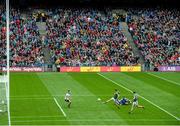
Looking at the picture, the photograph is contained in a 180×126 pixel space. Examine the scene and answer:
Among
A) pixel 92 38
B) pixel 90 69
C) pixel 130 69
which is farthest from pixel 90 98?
pixel 92 38

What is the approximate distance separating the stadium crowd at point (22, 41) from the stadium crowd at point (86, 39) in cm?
188

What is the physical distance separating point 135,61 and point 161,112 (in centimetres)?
2883

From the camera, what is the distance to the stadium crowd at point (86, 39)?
66.0m

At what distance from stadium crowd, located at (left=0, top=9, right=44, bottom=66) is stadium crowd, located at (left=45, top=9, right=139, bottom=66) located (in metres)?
1.88

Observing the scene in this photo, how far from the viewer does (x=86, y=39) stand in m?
69.9

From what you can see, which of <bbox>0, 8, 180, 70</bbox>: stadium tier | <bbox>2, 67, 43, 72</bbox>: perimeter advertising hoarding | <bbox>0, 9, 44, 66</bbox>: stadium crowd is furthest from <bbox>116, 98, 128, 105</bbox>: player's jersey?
<bbox>0, 9, 44, 66</bbox>: stadium crowd

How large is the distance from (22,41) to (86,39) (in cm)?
831

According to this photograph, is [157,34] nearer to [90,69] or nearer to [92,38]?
[92,38]

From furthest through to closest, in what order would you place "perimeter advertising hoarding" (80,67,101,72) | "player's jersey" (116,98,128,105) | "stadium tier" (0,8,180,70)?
"stadium tier" (0,8,180,70) < "perimeter advertising hoarding" (80,67,101,72) < "player's jersey" (116,98,128,105)

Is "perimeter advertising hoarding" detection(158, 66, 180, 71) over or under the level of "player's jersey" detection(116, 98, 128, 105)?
over

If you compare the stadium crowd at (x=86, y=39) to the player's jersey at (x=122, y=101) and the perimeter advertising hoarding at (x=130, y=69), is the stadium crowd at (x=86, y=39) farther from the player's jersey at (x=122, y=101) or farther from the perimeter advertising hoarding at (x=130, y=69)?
the player's jersey at (x=122, y=101)

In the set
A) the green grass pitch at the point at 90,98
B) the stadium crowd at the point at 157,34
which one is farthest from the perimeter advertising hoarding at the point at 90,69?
the stadium crowd at the point at 157,34

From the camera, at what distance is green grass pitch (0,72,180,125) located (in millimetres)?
35438

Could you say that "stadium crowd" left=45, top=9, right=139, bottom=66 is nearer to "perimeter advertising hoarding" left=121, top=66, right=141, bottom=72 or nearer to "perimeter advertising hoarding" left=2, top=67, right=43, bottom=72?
"perimeter advertising hoarding" left=121, top=66, right=141, bottom=72
